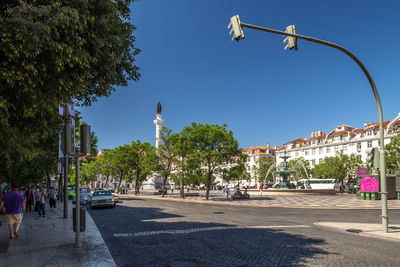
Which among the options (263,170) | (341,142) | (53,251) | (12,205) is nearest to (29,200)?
(12,205)

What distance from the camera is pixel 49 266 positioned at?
6.48 meters

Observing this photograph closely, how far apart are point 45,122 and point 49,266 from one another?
17.0ft

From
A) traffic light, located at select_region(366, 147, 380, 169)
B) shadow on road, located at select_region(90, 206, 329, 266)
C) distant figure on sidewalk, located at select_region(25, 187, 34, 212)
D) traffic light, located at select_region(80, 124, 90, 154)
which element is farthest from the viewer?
distant figure on sidewalk, located at select_region(25, 187, 34, 212)

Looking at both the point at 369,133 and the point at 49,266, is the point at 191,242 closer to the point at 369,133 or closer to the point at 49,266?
the point at 49,266

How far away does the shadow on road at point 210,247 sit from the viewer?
6883 millimetres

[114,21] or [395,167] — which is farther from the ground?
[114,21]

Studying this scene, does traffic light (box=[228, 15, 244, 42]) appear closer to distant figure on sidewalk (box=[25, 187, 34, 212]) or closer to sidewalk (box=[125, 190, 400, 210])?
sidewalk (box=[125, 190, 400, 210])

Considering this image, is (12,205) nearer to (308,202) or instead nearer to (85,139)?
(85,139)

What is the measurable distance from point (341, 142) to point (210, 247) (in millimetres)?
90111

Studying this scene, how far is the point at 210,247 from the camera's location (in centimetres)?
831

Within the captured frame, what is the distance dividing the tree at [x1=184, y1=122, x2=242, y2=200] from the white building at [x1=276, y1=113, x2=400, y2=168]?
174 feet

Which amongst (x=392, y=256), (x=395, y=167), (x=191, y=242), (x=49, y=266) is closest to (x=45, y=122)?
Answer: (x=49, y=266)

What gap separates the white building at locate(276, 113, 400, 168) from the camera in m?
77.3

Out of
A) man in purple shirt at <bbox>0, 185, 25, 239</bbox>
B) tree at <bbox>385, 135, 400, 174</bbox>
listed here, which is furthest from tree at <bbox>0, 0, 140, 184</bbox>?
tree at <bbox>385, 135, 400, 174</bbox>
